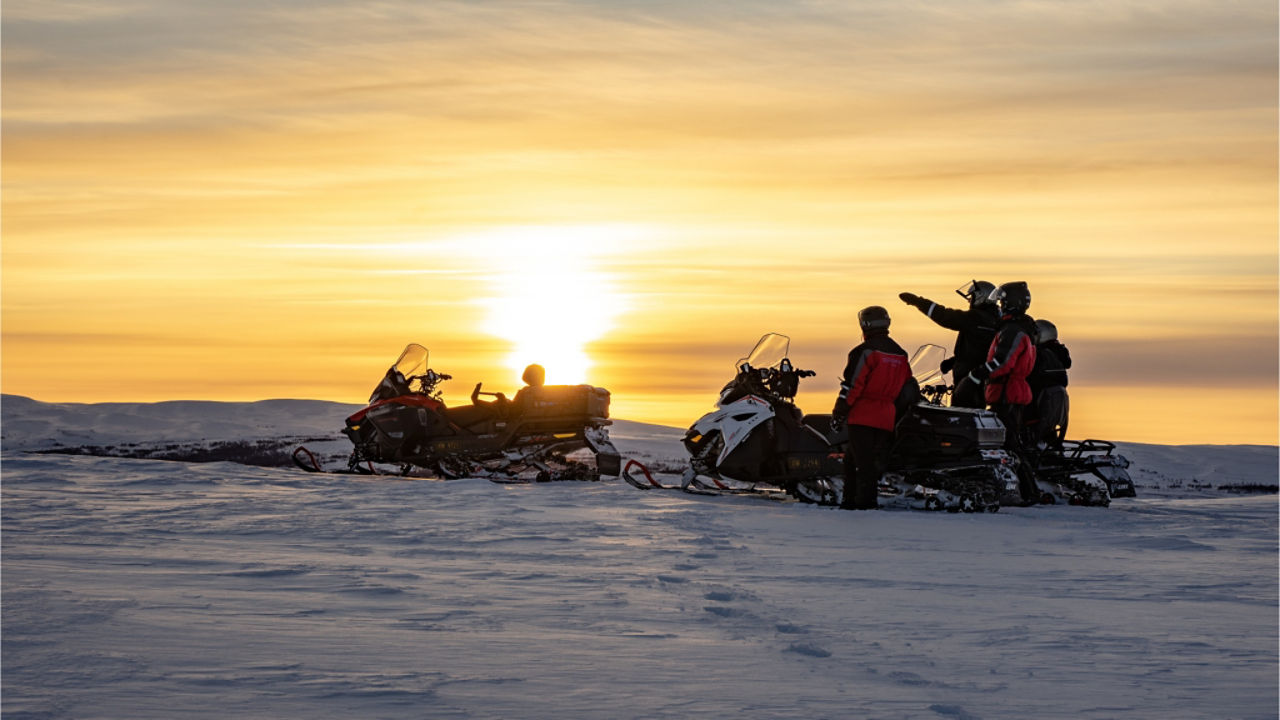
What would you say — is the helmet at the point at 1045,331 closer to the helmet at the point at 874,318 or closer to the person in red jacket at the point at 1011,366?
the person in red jacket at the point at 1011,366

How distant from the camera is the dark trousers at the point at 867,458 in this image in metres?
12.1

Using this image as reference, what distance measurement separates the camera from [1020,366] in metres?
12.9

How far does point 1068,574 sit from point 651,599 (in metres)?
2.80

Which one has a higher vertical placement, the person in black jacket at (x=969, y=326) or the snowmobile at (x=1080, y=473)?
the person in black jacket at (x=969, y=326)

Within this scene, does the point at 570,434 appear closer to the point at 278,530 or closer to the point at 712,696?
the point at 278,530

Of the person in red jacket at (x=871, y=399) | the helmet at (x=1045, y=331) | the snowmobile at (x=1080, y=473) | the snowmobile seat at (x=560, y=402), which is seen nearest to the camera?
the person in red jacket at (x=871, y=399)

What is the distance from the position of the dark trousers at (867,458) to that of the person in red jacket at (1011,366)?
1.23m

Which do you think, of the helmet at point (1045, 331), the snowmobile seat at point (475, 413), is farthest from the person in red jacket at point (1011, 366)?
the snowmobile seat at point (475, 413)

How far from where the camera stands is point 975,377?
12727 millimetres

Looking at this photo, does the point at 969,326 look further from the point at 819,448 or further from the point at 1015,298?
the point at 819,448

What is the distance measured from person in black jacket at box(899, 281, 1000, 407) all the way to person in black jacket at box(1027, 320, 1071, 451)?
591 millimetres

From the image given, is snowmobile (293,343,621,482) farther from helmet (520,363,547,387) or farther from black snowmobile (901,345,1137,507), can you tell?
black snowmobile (901,345,1137,507)

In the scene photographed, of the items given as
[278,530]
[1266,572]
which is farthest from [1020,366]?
[278,530]

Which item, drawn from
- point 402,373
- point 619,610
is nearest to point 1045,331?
point 402,373
